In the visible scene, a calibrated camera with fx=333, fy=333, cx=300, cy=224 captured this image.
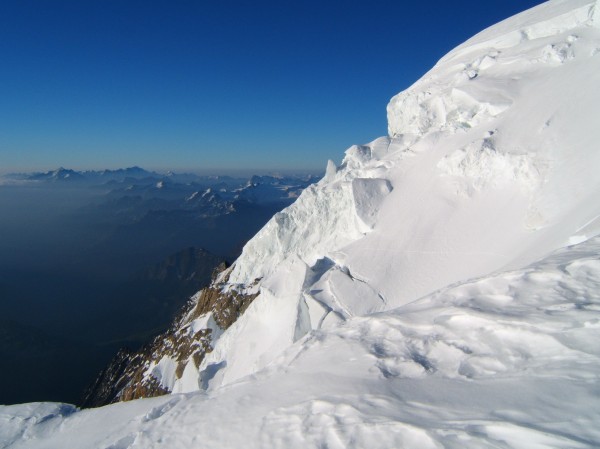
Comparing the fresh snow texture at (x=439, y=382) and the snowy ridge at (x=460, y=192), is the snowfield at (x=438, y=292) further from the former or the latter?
the snowy ridge at (x=460, y=192)

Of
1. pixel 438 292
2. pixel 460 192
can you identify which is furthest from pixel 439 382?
pixel 460 192

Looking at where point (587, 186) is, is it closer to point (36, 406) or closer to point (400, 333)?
point (400, 333)

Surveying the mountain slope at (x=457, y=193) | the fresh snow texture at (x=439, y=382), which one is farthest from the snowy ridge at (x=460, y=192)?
the fresh snow texture at (x=439, y=382)

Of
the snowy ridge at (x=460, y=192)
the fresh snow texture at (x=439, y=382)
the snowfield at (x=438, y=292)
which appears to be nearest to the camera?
the fresh snow texture at (x=439, y=382)

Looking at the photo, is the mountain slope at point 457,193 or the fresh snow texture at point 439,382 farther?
the mountain slope at point 457,193

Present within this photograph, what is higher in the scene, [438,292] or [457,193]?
[457,193]

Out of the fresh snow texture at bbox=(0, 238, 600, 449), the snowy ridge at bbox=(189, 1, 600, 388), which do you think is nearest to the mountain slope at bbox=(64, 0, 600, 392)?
the snowy ridge at bbox=(189, 1, 600, 388)

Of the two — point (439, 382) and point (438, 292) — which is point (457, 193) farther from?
point (439, 382)
